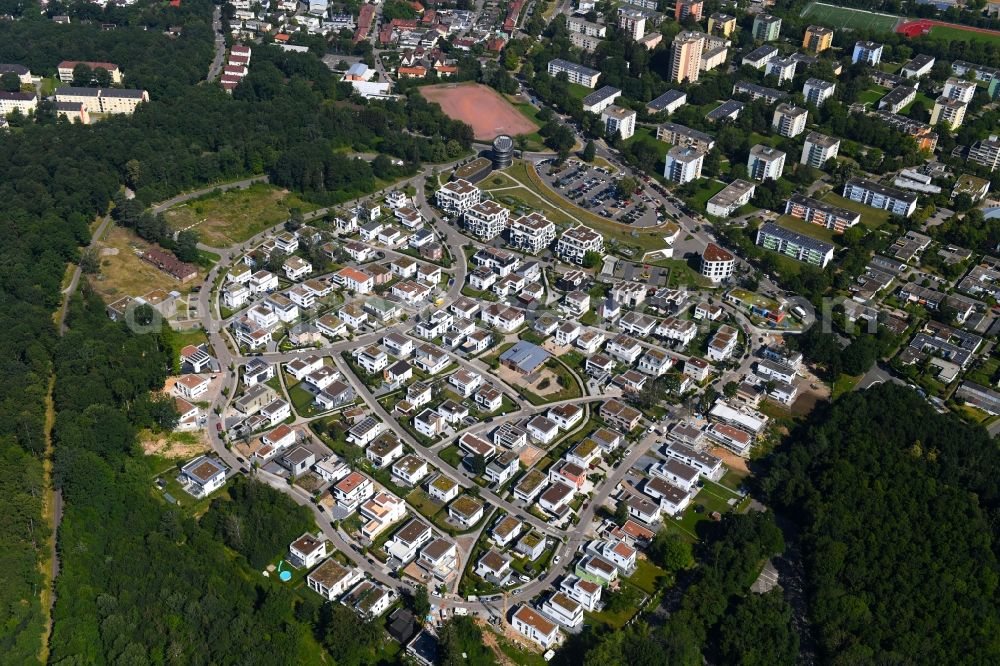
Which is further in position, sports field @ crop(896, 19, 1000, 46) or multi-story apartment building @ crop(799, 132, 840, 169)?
sports field @ crop(896, 19, 1000, 46)

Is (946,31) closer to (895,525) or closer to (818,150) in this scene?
(818,150)

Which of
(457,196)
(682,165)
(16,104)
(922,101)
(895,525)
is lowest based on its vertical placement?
(922,101)

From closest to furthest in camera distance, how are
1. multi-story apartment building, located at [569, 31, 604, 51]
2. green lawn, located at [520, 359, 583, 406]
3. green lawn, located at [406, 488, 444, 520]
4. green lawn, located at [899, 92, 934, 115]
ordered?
1. green lawn, located at [406, 488, 444, 520]
2. green lawn, located at [520, 359, 583, 406]
3. green lawn, located at [899, 92, 934, 115]
4. multi-story apartment building, located at [569, 31, 604, 51]

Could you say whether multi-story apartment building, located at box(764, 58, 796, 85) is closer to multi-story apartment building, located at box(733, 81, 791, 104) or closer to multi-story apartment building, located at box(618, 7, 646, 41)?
multi-story apartment building, located at box(733, 81, 791, 104)

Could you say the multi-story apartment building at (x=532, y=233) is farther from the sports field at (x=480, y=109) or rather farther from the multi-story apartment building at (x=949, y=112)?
the multi-story apartment building at (x=949, y=112)

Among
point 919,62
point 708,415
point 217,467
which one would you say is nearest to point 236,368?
point 217,467

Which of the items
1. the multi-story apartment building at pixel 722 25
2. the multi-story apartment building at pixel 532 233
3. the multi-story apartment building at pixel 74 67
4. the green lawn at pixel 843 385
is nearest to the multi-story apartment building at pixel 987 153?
the multi-story apartment building at pixel 722 25

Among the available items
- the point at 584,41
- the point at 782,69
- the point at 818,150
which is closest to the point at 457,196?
the point at 818,150

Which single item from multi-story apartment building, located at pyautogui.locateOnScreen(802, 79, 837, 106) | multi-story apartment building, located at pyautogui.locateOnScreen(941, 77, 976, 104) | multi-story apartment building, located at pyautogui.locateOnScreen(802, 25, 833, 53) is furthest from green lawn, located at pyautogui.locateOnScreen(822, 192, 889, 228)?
multi-story apartment building, located at pyautogui.locateOnScreen(802, 25, 833, 53)
